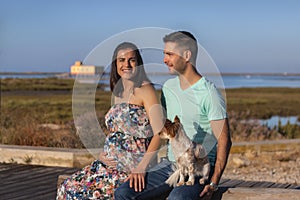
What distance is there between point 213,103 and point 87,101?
1052 mm

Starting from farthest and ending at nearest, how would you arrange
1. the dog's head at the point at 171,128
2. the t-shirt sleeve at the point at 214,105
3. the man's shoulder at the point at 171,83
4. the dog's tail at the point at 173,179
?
the man's shoulder at the point at 171,83 → the dog's tail at the point at 173,179 → the t-shirt sleeve at the point at 214,105 → the dog's head at the point at 171,128

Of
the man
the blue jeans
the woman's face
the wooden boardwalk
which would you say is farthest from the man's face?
the wooden boardwalk

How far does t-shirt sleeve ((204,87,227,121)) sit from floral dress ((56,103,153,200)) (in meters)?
0.51

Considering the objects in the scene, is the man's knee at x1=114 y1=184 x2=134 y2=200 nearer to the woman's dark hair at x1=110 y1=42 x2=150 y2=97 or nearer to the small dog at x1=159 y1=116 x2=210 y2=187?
the small dog at x1=159 y1=116 x2=210 y2=187

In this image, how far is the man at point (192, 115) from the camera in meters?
3.26

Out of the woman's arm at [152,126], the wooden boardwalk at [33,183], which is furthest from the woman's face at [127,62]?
the wooden boardwalk at [33,183]

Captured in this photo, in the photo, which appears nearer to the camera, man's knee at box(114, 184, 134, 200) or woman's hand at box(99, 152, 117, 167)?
man's knee at box(114, 184, 134, 200)

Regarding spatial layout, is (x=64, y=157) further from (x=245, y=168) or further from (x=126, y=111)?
(x=126, y=111)

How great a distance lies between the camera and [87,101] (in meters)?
3.87

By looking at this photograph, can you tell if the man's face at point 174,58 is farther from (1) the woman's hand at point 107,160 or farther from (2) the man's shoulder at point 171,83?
(1) the woman's hand at point 107,160

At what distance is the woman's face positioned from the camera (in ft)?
11.9

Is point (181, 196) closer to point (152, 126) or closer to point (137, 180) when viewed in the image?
point (137, 180)

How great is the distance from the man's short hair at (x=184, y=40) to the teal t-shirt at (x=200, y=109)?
0.67 ft

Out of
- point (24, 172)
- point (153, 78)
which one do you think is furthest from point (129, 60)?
point (24, 172)
